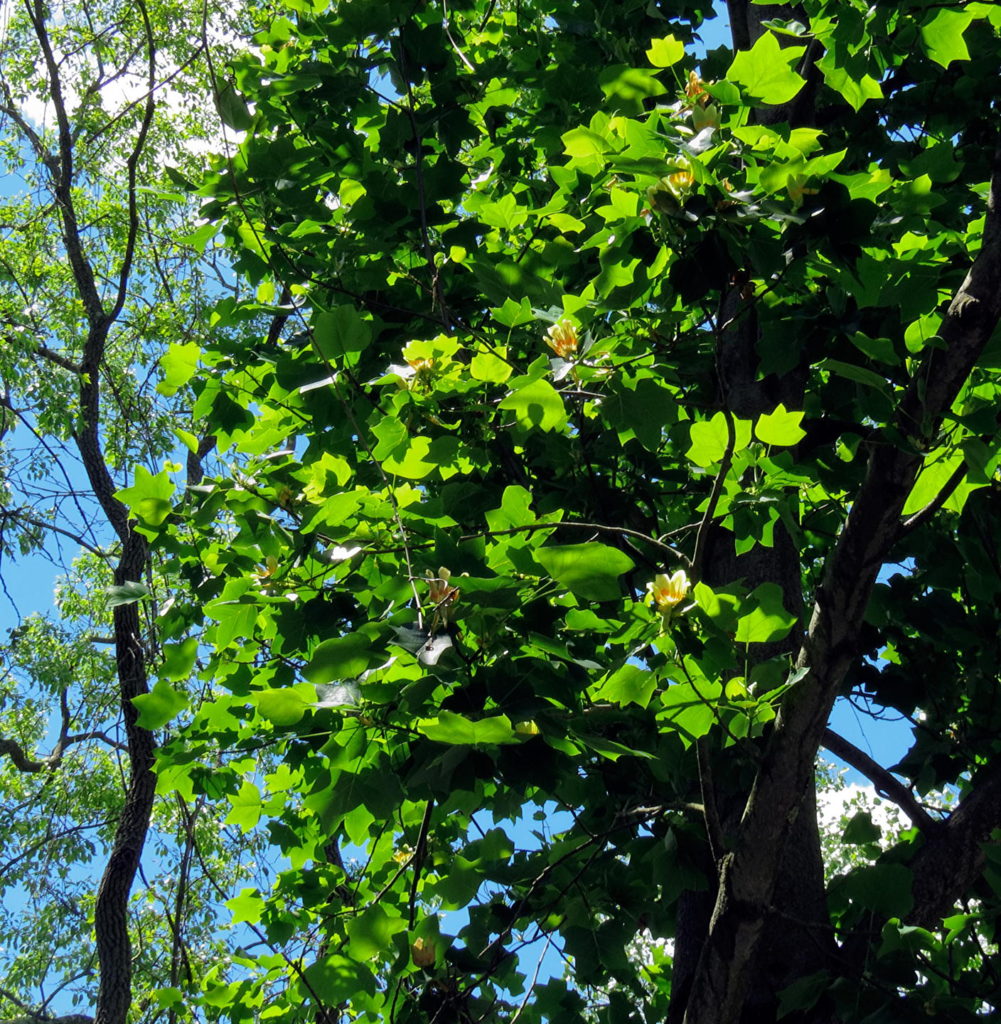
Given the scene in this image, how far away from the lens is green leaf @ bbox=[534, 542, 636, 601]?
1683 mm

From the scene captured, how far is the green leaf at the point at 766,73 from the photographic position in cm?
210

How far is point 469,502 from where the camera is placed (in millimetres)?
2971

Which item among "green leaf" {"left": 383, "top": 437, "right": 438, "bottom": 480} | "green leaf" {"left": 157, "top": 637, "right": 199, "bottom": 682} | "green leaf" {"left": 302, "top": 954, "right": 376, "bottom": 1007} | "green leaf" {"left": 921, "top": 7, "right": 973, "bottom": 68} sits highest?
"green leaf" {"left": 921, "top": 7, "right": 973, "bottom": 68}

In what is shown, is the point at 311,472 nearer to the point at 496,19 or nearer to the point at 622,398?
the point at 622,398

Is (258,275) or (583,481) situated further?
(258,275)

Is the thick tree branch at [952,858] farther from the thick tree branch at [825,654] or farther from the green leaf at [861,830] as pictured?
the thick tree branch at [825,654]

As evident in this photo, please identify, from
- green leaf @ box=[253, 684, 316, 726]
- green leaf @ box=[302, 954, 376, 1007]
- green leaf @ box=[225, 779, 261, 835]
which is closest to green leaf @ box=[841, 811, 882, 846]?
green leaf @ box=[302, 954, 376, 1007]

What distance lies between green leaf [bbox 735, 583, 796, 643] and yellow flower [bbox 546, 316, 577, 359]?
571 mm

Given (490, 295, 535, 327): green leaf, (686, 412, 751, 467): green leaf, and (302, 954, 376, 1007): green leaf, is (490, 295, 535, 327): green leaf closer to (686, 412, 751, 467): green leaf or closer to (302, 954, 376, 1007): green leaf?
(686, 412, 751, 467): green leaf

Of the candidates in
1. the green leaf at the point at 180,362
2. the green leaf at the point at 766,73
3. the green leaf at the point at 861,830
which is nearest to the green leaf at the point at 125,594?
the green leaf at the point at 180,362

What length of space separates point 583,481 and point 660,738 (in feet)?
2.57

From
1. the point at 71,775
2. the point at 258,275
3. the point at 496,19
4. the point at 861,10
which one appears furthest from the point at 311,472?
the point at 71,775

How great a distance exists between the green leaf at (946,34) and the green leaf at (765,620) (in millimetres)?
1255

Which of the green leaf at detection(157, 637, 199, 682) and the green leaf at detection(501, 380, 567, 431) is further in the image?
the green leaf at detection(157, 637, 199, 682)
